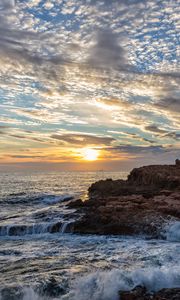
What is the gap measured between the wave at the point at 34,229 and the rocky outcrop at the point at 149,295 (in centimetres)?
1373

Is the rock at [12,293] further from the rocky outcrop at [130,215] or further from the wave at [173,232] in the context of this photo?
the wave at [173,232]

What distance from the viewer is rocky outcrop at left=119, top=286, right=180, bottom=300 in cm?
1274

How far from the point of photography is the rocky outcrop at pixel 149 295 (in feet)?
41.8

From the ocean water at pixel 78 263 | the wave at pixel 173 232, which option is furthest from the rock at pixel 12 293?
the wave at pixel 173 232

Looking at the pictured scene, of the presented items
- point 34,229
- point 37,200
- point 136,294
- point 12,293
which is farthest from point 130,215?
point 37,200

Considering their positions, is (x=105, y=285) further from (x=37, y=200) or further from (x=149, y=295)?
(x=37, y=200)

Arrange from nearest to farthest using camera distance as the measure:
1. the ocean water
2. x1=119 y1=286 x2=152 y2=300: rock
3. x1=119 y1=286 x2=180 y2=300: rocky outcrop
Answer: x1=119 y1=286 x2=180 y2=300: rocky outcrop, x1=119 y1=286 x2=152 y2=300: rock, the ocean water

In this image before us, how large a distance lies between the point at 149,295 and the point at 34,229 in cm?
1602

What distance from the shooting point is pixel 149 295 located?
13.2 metres

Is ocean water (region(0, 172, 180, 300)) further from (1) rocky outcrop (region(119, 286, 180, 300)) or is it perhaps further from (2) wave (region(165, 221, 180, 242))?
(1) rocky outcrop (region(119, 286, 180, 300))

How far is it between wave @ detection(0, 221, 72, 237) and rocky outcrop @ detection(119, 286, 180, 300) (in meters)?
13.7

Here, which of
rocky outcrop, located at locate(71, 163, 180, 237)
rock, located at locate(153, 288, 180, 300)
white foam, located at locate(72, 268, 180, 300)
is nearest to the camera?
rock, located at locate(153, 288, 180, 300)

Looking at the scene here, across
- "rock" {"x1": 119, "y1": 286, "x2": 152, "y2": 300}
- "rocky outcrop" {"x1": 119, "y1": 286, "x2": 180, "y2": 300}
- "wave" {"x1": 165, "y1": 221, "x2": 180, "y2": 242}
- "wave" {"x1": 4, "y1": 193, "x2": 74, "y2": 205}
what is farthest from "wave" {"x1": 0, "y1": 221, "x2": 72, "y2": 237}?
"wave" {"x1": 4, "y1": 193, "x2": 74, "y2": 205}

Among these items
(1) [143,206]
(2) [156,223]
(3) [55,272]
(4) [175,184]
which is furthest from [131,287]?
(4) [175,184]
